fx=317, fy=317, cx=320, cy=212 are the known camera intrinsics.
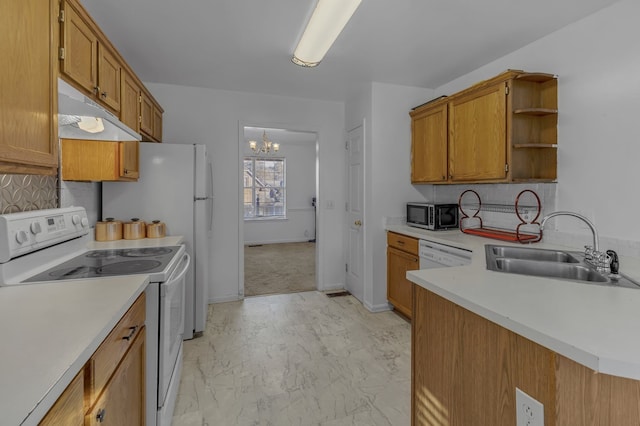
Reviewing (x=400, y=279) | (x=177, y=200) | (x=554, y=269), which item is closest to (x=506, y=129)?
(x=554, y=269)

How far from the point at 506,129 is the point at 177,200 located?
2748mm

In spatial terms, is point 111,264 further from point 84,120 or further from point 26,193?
point 84,120

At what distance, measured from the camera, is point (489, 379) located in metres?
1.05

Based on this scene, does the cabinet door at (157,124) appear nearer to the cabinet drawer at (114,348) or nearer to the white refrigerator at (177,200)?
the white refrigerator at (177,200)

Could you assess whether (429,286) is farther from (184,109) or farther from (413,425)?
(184,109)

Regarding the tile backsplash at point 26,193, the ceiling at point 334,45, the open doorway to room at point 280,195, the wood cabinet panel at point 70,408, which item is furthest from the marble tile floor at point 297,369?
the open doorway to room at point 280,195

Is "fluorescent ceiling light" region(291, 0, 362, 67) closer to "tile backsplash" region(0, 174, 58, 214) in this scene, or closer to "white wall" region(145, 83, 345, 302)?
"white wall" region(145, 83, 345, 302)

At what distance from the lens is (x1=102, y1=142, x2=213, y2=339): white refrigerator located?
267cm

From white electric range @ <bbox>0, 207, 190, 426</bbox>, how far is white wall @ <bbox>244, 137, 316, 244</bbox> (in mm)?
5742

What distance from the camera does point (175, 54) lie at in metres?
2.75

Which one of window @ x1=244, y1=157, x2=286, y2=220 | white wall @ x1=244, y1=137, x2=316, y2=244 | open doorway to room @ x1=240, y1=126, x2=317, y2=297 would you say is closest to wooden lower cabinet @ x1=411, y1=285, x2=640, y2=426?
open doorway to room @ x1=240, y1=126, x2=317, y2=297

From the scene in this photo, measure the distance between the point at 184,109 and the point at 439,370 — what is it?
3.51m

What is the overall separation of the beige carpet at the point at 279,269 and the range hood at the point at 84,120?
2.59 metres

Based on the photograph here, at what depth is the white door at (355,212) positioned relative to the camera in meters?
3.64
